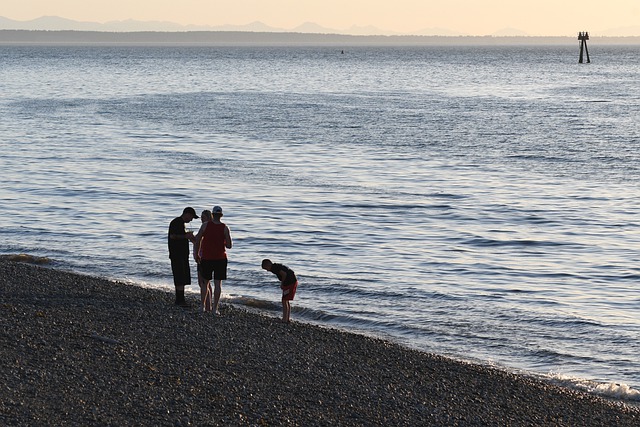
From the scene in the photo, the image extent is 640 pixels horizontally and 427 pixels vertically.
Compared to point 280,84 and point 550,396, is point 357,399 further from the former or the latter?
point 280,84

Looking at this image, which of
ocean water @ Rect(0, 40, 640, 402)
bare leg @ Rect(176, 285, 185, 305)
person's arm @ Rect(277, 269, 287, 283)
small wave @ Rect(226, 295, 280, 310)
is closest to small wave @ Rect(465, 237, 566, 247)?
ocean water @ Rect(0, 40, 640, 402)

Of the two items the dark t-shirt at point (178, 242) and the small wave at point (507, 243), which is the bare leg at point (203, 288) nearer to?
the dark t-shirt at point (178, 242)

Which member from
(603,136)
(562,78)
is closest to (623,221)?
(603,136)

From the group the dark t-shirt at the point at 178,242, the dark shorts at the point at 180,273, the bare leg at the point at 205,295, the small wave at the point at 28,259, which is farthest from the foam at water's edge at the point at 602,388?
the small wave at the point at 28,259

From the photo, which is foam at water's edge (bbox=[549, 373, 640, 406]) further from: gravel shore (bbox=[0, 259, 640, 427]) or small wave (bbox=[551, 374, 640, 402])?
gravel shore (bbox=[0, 259, 640, 427])

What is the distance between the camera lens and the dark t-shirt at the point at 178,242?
17.1 m

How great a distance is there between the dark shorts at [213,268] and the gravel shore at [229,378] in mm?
689

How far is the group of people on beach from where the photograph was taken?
16359mm

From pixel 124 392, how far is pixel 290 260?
12334 mm

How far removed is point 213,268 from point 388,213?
47.9ft

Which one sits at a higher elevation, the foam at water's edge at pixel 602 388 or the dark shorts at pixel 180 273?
the dark shorts at pixel 180 273

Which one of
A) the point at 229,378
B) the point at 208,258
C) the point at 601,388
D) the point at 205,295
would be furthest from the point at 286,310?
the point at 601,388

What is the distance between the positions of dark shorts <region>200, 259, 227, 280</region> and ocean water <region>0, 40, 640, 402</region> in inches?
99.5

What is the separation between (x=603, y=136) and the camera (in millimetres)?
54219
